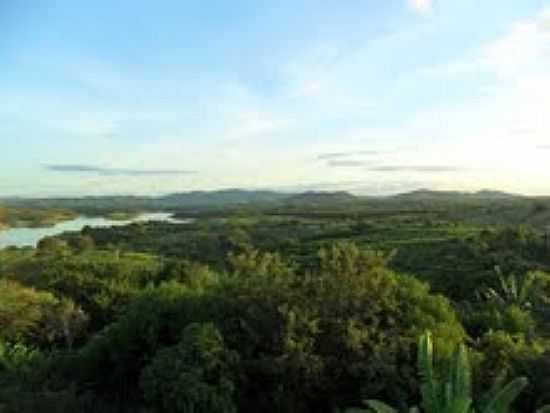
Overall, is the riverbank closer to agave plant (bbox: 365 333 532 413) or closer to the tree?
the tree

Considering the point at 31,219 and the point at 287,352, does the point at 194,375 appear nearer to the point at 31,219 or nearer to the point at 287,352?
the point at 287,352

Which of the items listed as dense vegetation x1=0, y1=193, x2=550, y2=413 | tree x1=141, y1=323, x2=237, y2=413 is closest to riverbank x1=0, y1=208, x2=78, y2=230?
dense vegetation x1=0, y1=193, x2=550, y2=413

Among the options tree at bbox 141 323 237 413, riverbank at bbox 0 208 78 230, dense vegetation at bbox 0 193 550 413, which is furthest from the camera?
riverbank at bbox 0 208 78 230

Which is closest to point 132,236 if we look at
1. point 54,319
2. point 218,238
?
point 218,238

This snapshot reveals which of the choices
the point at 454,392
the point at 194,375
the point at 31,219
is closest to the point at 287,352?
the point at 194,375

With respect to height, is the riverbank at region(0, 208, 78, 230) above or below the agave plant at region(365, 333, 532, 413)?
below

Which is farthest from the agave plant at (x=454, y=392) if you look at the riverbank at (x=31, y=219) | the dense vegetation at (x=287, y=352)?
the riverbank at (x=31, y=219)

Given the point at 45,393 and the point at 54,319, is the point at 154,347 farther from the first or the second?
the point at 54,319

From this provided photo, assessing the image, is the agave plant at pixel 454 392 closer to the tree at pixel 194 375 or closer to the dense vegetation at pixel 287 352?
the dense vegetation at pixel 287 352
